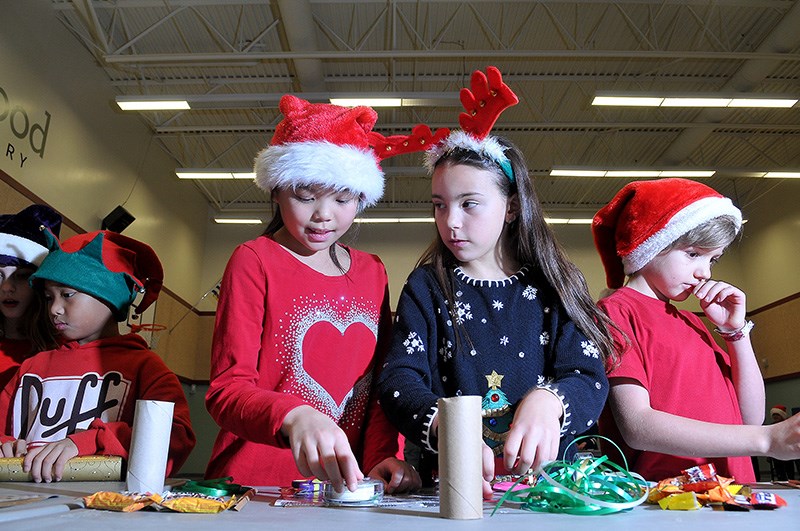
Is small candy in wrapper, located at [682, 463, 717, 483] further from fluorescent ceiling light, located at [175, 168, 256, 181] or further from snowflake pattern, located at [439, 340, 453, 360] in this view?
fluorescent ceiling light, located at [175, 168, 256, 181]

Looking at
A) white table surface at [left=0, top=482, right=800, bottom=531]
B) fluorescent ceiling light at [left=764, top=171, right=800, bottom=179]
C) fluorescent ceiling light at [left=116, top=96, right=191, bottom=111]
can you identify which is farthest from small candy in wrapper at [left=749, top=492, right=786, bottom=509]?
fluorescent ceiling light at [left=764, top=171, right=800, bottom=179]

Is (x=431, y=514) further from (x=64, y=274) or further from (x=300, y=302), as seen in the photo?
(x=64, y=274)

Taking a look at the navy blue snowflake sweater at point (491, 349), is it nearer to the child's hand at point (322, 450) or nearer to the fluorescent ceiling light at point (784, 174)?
the child's hand at point (322, 450)

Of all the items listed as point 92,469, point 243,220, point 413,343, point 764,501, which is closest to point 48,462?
point 92,469

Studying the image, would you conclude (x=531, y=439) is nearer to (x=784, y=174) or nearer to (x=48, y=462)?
(x=48, y=462)

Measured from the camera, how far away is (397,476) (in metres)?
1.03

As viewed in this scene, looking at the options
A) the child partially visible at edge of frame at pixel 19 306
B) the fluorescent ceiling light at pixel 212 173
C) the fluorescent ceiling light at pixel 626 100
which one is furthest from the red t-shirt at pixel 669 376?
the fluorescent ceiling light at pixel 212 173

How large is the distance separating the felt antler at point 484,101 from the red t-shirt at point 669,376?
1.54ft

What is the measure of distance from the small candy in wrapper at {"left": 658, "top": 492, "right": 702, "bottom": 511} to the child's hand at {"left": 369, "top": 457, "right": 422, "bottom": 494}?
388 mm

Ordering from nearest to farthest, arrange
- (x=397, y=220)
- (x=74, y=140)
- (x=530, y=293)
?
(x=530, y=293) < (x=74, y=140) < (x=397, y=220)

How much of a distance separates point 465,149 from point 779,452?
0.78m

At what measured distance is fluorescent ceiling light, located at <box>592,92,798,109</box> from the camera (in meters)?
6.14

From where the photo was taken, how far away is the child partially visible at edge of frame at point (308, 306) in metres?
1.24

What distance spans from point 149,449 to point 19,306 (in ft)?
3.99
